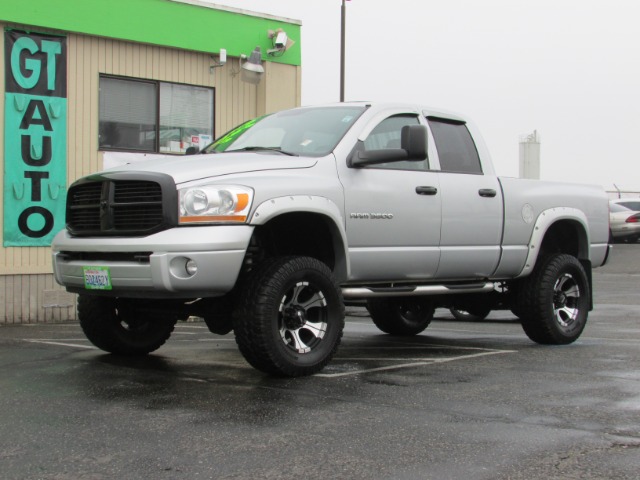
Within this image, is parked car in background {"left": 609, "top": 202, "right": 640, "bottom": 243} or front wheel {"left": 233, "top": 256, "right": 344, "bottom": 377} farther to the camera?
parked car in background {"left": 609, "top": 202, "right": 640, "bottom": 243}

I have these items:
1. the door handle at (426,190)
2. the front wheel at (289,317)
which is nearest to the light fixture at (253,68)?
the door handle at (426,190)

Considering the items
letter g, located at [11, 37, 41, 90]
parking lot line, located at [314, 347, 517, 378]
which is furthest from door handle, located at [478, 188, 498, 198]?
letter g, located at [11, 37, 41, 90]

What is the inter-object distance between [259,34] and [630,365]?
397 inches

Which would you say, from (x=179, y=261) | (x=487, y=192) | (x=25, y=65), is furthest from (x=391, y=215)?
(x=25, y=65)

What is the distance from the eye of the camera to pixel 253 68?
15.2 meters

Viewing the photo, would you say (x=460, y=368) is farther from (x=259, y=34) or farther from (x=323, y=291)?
(x=259, y=34)

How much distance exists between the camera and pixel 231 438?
4.61 meters

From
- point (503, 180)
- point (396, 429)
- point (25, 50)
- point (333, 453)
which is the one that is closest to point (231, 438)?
point (333, 453)

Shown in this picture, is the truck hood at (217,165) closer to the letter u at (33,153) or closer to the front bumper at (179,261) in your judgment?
the front bumper at (179,261)

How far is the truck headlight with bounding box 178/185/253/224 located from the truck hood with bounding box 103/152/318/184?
5.3 inches

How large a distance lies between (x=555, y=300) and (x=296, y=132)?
3237mm

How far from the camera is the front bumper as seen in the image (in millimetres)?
6016

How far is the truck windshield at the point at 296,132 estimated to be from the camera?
727 cm

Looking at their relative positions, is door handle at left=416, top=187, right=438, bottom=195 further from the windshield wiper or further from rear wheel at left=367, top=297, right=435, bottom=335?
rear wheel at left=367, top=297, right=435, bottom=335
